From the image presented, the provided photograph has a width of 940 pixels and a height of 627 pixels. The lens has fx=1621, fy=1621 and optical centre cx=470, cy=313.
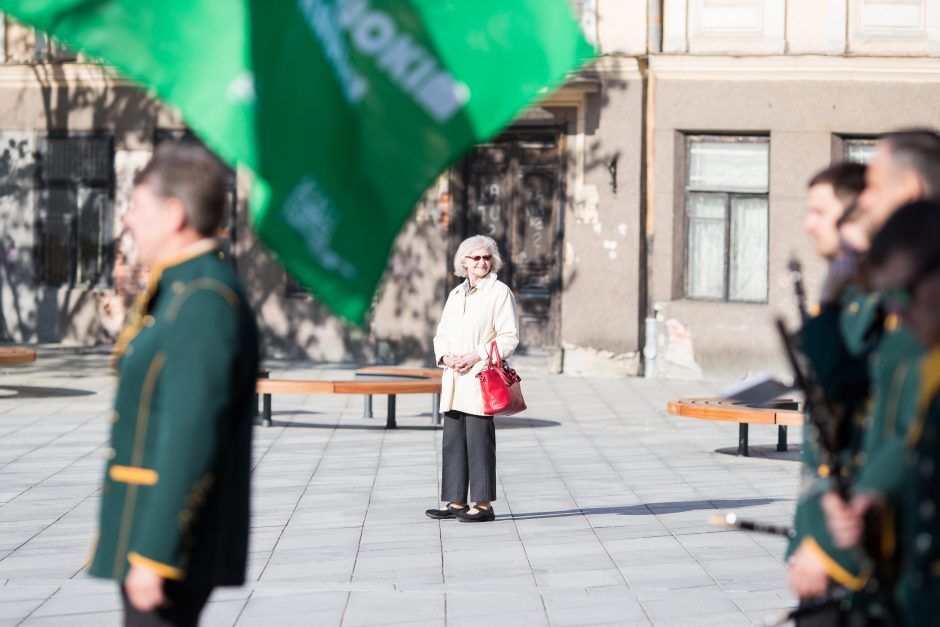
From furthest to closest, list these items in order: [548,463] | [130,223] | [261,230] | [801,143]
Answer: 1. [801,143]
2. [548,463]
3. [130,223]
4. [261,230]

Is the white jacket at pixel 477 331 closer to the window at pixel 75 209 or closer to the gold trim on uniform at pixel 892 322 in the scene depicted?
the gold trim on uniform at pixel 892 322

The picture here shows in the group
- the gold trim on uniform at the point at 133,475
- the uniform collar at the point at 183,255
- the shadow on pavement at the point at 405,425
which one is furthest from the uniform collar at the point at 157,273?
the shadow on pavement at the point at 405,425

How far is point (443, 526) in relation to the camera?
31.7 ft

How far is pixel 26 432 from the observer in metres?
14.0

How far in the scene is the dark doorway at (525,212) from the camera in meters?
22.3

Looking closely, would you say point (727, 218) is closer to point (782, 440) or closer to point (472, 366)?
point (782, 440)

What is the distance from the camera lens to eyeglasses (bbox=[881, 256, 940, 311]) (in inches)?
127

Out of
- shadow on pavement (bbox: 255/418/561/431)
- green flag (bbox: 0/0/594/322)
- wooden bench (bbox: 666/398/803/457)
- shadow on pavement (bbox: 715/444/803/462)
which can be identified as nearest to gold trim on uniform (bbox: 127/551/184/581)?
green flag (bbox: 0/0/594/322)

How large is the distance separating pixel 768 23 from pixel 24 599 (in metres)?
15.8

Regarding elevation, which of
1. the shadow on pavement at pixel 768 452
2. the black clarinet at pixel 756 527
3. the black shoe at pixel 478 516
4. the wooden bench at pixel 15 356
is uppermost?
the black clarinet at pixel 756 527

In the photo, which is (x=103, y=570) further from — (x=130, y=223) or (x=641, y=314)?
(x=641, y=314)

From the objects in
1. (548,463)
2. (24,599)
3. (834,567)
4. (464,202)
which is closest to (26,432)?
(548,463)

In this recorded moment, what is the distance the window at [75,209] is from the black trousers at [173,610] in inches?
816

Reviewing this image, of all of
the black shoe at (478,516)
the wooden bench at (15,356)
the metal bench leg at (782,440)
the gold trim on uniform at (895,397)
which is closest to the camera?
the gold trim on uniform at (895,397)
